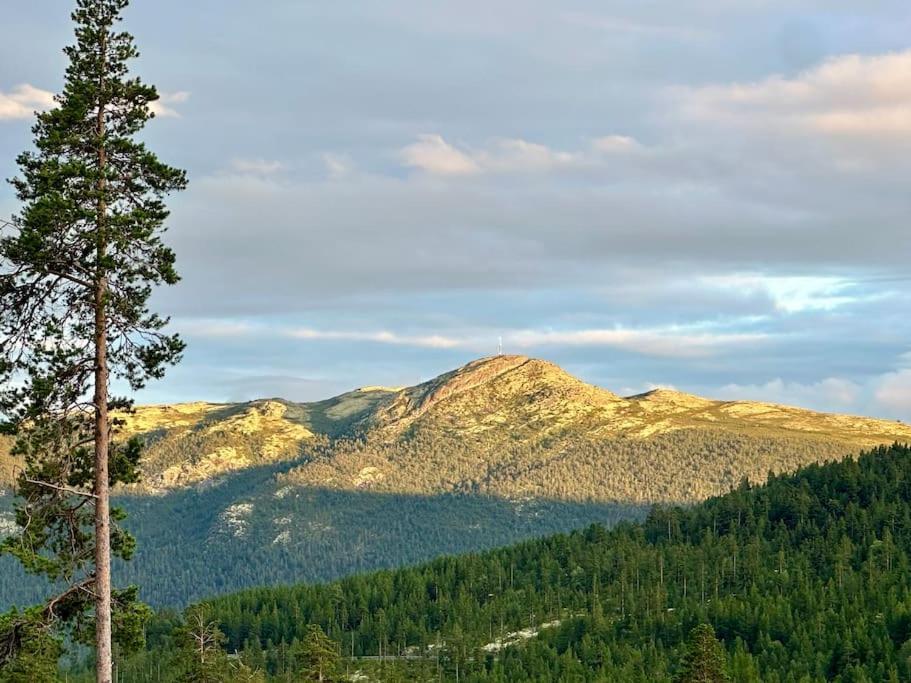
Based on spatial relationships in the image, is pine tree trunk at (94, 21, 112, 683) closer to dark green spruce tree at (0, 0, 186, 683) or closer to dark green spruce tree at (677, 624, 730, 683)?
dark green spruce tree at (0, 0, 186, 683)

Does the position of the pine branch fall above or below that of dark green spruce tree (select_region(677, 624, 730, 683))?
above

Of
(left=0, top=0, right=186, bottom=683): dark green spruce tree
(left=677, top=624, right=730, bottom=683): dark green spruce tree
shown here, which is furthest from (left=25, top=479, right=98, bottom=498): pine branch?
(left=677, top=624, right=730, bottom=683): dark green spruce tree

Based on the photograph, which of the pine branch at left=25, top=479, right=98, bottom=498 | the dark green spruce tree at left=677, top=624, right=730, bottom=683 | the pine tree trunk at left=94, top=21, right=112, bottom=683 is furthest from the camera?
the dark green spruce tree at left=677, top=624, right=730, bottom=683

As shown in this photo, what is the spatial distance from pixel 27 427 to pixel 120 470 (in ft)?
13.0

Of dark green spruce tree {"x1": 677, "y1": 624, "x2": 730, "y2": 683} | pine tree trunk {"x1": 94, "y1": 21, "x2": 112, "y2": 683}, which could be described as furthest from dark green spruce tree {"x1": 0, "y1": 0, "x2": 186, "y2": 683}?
dark green spruce tree {"x1": 677, "y1": 624, "x2": 730, "y2": 683}

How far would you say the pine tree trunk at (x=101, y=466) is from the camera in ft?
150

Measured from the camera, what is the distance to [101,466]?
151 ft

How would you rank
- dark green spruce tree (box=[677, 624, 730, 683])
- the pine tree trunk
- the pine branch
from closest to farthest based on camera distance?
the pine branch
the pine tree trunk
dark green spruce tree (box=[677, 624, 730, 683])

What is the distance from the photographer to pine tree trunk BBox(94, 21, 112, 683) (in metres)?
45.6

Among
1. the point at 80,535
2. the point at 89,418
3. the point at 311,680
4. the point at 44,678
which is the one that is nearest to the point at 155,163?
the point at 89,418

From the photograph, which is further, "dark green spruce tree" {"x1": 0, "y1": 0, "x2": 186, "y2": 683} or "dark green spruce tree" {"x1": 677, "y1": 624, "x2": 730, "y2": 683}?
"dark green spruce tree" {"x1": 677, "y1": 624, "x2": 730, "y2": 683}

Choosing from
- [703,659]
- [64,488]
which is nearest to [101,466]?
[64,488]

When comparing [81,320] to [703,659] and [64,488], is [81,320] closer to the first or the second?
[64,488]

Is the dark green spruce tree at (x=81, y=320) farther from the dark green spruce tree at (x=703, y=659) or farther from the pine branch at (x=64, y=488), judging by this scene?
the dark green spruce tree at (x=703, y=659)
